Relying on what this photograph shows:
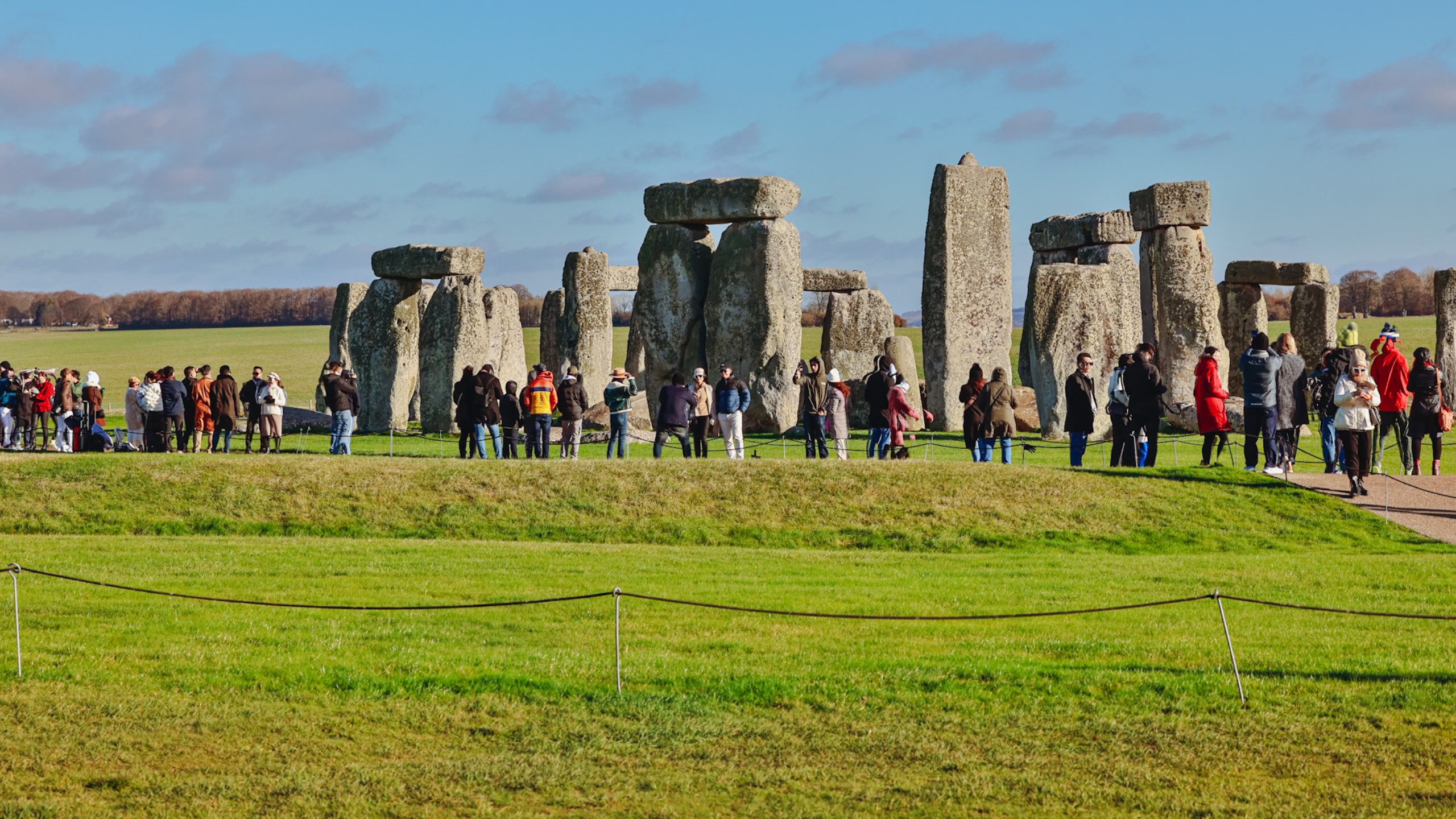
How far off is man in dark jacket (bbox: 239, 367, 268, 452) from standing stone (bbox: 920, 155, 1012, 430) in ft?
38.1

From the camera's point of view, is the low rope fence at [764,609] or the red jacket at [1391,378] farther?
the red jacket at [1391,378]

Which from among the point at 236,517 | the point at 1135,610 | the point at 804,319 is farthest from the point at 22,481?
the point at 804,319

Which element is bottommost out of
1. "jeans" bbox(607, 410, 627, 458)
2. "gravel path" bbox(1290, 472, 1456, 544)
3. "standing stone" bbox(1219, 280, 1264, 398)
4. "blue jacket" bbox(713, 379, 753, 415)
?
"gravel path" bbox(1290, 472, 1456, 544)

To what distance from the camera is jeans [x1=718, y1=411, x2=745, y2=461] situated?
20.8m

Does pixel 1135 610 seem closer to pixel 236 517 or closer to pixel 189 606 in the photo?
pixel 189 606

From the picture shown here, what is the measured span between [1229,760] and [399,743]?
4.49 metres

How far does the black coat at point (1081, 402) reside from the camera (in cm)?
1898

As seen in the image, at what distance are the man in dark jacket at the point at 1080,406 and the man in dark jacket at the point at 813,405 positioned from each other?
10.5 feet

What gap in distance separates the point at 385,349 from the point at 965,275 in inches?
435

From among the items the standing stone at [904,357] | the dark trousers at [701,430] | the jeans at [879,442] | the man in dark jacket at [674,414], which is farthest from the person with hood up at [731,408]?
the standing stone at [904,357]

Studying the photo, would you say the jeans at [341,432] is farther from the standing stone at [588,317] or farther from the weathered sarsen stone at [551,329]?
the weathered sarsen stone at [551,329]

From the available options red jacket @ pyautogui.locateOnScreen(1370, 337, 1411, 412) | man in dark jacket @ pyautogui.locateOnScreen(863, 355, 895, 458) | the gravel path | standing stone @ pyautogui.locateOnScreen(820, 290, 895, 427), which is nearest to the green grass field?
the gravel path

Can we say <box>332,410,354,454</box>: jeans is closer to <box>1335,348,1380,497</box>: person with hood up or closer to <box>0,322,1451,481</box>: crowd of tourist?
<box>0,322,1451,481</box>: crowd of tourist

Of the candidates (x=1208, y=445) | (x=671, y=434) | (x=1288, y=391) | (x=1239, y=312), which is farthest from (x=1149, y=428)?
(x=1239, y=312)
